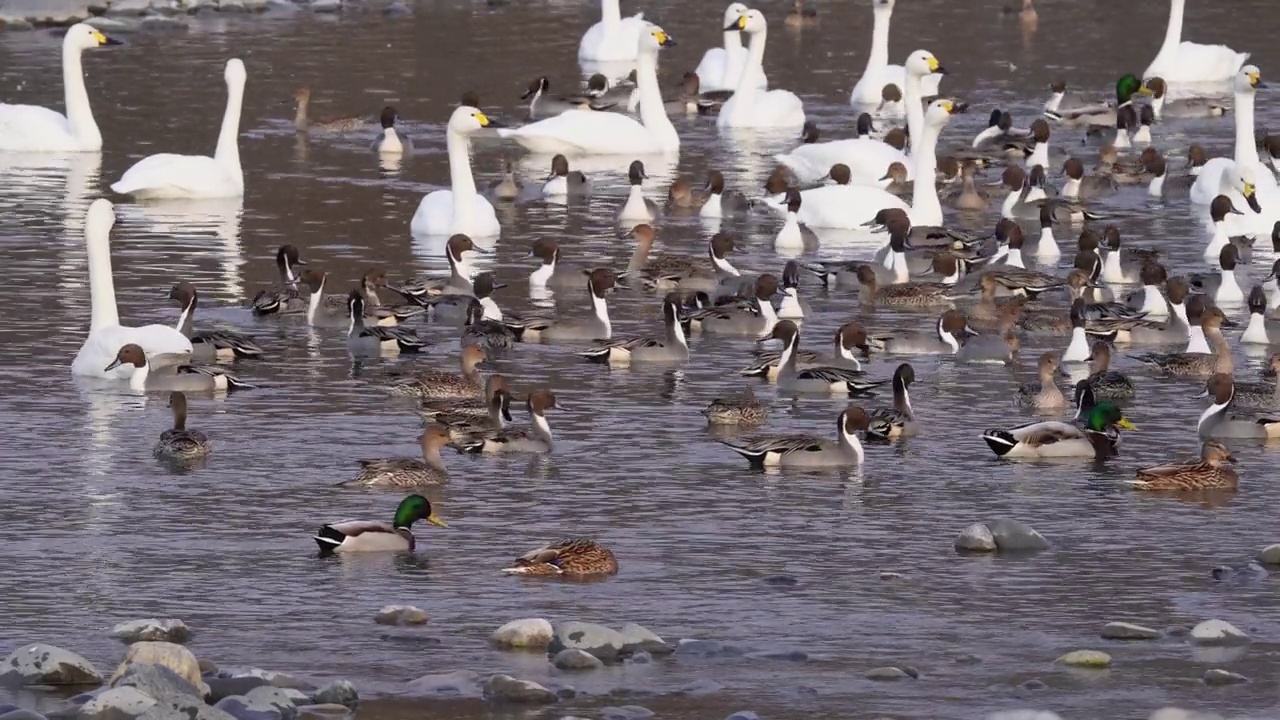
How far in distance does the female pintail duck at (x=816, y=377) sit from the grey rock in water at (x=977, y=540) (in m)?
4.19

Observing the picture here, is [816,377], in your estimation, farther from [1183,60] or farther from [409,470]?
[1183,60]

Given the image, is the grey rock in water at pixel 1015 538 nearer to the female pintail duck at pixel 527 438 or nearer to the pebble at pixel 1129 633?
the pebble at pixel 1129 633

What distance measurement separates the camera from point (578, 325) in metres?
20.0

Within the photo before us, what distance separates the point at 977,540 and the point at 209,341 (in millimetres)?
7278

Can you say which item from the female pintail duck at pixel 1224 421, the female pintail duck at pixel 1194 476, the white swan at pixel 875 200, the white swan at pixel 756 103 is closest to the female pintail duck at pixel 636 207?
the white swan at pixel 875 200

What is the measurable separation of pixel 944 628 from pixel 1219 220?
12.1 metres

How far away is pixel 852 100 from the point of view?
119ft

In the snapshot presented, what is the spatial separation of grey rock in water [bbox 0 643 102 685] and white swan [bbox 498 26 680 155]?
20.0 metres

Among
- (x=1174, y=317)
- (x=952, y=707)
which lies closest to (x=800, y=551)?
(x=952, y=707)

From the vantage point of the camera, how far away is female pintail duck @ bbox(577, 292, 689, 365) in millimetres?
19094

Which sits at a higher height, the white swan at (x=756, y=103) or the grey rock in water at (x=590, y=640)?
the white swan at (x=756, y=103)

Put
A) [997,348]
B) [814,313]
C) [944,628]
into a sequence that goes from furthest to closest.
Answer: [814,313], [997,348], [944,628]

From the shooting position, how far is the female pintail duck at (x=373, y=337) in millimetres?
19297

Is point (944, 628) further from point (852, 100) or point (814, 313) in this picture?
point (852, 100)
